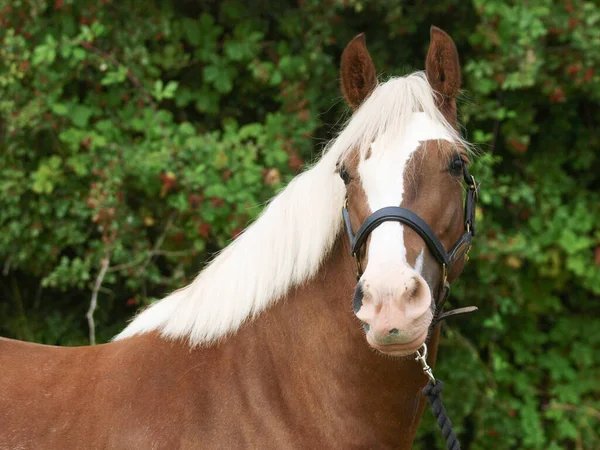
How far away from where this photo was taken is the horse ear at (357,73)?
2092 millimetres

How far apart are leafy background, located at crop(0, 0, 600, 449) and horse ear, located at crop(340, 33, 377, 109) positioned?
5.67ft

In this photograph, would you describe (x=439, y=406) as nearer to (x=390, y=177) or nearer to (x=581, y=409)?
(x=390, y=177)

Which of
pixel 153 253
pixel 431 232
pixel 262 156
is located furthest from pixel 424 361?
pixel 262 156

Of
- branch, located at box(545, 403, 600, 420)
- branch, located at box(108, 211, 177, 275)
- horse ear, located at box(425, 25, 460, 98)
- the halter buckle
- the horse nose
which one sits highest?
horse ear, located at box(425, 25, 460, 98)

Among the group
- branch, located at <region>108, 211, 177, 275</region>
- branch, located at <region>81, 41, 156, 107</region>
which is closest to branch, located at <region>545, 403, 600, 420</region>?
branch, located at <region>108, 211, 177, 275</region>

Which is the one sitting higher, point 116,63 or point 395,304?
point 116,63

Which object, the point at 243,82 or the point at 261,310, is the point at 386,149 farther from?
the point at 243,82

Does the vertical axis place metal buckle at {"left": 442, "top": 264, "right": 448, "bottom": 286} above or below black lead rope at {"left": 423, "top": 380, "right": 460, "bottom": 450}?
above

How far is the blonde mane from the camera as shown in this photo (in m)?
1.99

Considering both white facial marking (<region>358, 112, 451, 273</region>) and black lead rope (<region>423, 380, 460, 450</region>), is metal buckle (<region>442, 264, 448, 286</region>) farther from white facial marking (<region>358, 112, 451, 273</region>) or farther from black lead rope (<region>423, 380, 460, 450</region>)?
black lead rope (<region>423, 380, 460, 450</region>)

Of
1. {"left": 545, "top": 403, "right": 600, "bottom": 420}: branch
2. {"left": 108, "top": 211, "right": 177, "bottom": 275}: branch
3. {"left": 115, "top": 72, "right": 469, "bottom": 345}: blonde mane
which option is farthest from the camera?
{"left": 545, "top": 403, "right": 600, "bottom": 420}: branch

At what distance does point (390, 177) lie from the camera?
183cm

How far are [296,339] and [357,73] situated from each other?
0.85 m

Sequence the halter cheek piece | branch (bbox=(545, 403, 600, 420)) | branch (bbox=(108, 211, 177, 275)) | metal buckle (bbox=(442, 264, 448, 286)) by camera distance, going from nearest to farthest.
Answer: the halter cheek piece → metal buckle (bbox=(442, 264, 448, 286)) → branch (bbox=(108, 211, 177, 275)) → branch (bbox=(545, 403, 600, 420))
